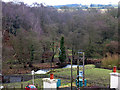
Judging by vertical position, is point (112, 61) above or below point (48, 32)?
below

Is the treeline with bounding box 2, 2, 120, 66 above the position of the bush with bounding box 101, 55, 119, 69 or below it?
above

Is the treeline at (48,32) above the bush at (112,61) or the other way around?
above

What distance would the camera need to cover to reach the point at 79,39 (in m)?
6.29

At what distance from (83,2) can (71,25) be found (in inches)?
95.8

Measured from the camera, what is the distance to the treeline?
19.0ft

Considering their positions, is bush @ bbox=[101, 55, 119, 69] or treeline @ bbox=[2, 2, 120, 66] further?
treeline @ bbox=[2, 2, 120, 66]

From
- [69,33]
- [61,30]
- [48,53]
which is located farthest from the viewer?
[61,30]

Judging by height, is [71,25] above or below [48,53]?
above

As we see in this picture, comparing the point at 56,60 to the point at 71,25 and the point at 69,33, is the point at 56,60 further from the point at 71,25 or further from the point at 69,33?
the point at 71,25

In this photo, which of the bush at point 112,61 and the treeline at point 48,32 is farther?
the treeline at point 48,32

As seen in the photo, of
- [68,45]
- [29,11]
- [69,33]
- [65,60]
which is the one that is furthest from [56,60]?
[29,11]

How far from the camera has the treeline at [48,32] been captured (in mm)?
5796

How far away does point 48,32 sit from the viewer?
814cm

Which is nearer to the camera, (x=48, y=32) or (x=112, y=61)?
(x=112, y=61)
